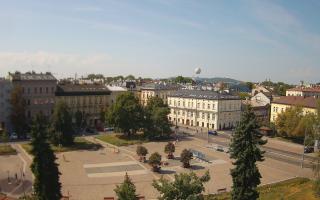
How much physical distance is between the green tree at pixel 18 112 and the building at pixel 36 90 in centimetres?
294

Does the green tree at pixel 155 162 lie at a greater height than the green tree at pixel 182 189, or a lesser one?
lesser

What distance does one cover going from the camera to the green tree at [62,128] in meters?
68.1

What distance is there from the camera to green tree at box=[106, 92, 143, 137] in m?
76.1

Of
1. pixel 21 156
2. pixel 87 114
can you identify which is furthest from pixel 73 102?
pixel 21 156

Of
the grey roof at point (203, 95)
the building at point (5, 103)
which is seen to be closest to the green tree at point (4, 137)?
the building at point (5, 103)

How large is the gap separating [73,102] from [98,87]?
9.12 metres

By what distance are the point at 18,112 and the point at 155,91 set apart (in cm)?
4569

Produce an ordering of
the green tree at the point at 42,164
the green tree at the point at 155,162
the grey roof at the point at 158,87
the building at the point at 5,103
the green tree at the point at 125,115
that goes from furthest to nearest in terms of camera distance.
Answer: the grey roof at the point at 158,87 → the building at the point at 5,103 → the green tree at the point at 125,115 → the green tree at the point at 155,162 → the green tree at the point at 42,164

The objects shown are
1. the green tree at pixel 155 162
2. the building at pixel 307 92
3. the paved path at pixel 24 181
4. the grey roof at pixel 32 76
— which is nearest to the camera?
the paved path at pixel 24 181

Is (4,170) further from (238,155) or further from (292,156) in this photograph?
(292,156)

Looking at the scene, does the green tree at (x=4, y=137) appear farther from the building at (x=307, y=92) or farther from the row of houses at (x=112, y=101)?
Answer: the building at (x=307, y=92)

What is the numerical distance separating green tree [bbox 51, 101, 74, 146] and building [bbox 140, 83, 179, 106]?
45.5m

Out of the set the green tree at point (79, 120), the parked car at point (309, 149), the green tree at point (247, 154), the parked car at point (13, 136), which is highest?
the green tree at point (247, 154)

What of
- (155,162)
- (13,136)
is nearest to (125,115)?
(13,136)
